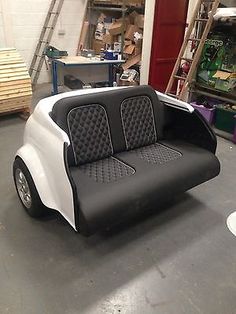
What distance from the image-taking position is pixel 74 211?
181 centimetres

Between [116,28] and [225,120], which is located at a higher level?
[116,28]

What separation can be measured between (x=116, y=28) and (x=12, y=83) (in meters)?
2.58

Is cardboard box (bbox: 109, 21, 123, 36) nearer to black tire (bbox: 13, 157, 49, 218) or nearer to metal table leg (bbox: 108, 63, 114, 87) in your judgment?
metal table leg (bbox: 108, 63, 114, 87)

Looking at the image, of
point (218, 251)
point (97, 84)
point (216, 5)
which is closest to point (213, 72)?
point (216, 5)

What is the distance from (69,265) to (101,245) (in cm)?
27

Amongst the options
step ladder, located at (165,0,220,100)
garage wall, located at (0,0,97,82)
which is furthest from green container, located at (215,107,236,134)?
garage wall, located at (0,0,97,82)

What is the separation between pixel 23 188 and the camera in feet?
7.73

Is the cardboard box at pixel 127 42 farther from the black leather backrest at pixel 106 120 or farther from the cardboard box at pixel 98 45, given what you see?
the black leather backrest at pixel 106 120

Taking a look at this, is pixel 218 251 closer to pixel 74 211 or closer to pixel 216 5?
pixel 74 211

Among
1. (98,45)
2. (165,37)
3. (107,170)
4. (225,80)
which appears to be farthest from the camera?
(98,45)

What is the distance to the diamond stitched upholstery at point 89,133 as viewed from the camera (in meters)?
2.22

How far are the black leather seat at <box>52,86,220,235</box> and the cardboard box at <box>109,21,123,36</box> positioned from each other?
3.49m

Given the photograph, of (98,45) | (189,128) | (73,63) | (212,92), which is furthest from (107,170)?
(98,45)

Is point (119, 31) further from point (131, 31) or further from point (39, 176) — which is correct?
point (39, 176)
